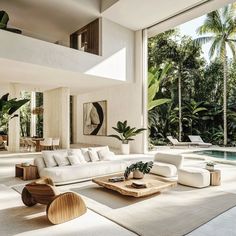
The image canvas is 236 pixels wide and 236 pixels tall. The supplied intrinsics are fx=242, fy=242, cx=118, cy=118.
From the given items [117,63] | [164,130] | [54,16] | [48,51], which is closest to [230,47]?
[164,130]

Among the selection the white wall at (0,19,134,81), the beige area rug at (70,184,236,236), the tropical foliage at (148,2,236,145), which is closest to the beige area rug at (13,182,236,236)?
the beige area rug at (70,184,236,236)

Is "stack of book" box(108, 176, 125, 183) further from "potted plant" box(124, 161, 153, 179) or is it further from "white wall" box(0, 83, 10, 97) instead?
"white wall" box(0, 83, 10, 97)

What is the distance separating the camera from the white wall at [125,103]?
37.2 ft

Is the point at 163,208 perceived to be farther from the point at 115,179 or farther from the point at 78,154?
the point at 78,154

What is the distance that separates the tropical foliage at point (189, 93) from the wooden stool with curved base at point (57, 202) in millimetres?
11716

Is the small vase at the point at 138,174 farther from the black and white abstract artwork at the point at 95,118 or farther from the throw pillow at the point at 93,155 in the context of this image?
the black and white abstract artwork at the point at 95,118

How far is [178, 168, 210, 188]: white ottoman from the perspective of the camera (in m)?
5.46

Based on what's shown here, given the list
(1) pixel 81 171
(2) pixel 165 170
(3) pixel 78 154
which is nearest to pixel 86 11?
(3) pixel 78 154

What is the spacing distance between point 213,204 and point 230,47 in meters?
12.3

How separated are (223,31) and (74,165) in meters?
12.5

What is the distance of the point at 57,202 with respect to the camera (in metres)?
3.52

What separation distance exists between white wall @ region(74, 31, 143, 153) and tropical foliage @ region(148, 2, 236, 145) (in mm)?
3209

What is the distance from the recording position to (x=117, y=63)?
1048 centimetres

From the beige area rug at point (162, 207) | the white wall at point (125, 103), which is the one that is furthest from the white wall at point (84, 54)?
the beige area rug at point (162, 207)
